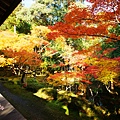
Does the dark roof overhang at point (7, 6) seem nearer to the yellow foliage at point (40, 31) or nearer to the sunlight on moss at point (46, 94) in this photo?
the sunlight on moss at point (46, 94)

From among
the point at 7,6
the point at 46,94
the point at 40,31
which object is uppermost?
the point at 40,31

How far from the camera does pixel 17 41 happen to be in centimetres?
1728

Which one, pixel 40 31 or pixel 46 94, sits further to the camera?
pixel 40 31

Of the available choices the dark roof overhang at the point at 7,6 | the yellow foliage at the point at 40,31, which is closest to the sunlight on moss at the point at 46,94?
the yellow foliage at the point at 40,31

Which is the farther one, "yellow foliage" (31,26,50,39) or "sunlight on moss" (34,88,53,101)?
"yellow foliage" (31,26,50,39)

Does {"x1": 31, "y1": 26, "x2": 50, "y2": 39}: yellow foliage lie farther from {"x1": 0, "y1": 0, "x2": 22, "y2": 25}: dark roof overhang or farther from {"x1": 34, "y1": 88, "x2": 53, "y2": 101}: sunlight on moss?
{"x1": 0, "y1": 0, "x2": 22, "y2": 25}: dark roof overhang

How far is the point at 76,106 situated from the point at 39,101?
2409mm

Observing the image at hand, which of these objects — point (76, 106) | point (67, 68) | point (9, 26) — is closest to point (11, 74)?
point (67, 68)

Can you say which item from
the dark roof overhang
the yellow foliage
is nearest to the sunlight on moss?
the yellow foliage

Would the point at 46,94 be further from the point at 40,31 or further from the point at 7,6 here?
the point at 7,6

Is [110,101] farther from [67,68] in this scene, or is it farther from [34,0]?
[34,0]

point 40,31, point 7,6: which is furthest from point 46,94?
point 7,6

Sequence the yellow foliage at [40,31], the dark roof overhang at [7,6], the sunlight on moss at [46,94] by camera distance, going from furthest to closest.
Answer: the yellow foliage at [40,31], the sunlight on moss at [46,94], the dark roof overhang at [7,6]

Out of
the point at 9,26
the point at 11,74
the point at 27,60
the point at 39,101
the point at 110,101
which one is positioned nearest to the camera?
the point at 39,101
